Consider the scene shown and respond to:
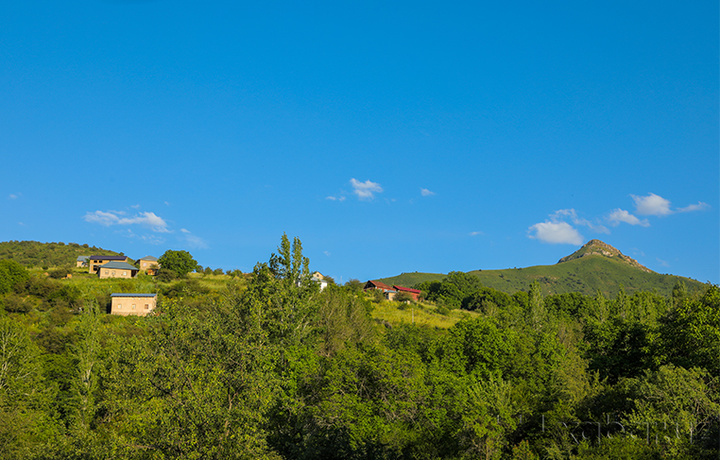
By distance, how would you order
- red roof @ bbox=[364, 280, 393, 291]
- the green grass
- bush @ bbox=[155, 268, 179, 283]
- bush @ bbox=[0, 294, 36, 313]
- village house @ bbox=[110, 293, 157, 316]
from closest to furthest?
bush @ bbox=[0, 294, 36, 313], village house @ bbox=[110, 293, 157, 316], the green grass, bush @ bbox=[155, 268, 179, 283], red roof @ bbox=[364, 280, 393, 291]

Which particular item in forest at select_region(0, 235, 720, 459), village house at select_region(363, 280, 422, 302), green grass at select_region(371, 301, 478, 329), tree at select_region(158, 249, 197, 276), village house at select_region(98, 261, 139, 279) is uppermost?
tree at select_region(158, 249, 197, 276)

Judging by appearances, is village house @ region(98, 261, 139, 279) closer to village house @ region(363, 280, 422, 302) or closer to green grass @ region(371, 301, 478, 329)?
green grass @ region(371, 301, 478, 329)

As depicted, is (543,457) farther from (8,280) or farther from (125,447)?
(8,280)

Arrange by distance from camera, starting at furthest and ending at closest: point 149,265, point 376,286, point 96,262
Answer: point 376,286, point 149,265, point 96,262

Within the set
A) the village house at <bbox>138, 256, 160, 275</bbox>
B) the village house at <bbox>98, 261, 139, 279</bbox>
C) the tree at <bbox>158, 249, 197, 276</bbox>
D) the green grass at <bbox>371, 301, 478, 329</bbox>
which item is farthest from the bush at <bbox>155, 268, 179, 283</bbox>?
the green grass at <bbox>371, 301, 478, 329</bbox>

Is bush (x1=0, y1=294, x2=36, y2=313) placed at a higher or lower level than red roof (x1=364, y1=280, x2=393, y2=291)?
lower

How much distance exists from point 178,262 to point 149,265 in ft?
72.4

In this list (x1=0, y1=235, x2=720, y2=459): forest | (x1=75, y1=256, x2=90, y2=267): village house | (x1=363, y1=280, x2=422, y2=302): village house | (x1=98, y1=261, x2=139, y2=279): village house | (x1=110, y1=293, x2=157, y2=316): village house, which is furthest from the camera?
(x1=75, y1=256, x2=90, y2=267): village house

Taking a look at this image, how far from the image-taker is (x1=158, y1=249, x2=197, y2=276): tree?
15199 cm

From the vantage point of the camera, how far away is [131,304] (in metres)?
106

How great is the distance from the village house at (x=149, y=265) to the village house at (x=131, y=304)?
2262 inches

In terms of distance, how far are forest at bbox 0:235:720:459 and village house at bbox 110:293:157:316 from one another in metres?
30.6

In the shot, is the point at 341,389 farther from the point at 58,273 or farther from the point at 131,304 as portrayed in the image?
the point at 58,273

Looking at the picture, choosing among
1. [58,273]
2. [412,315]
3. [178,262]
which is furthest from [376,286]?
[58,273]
